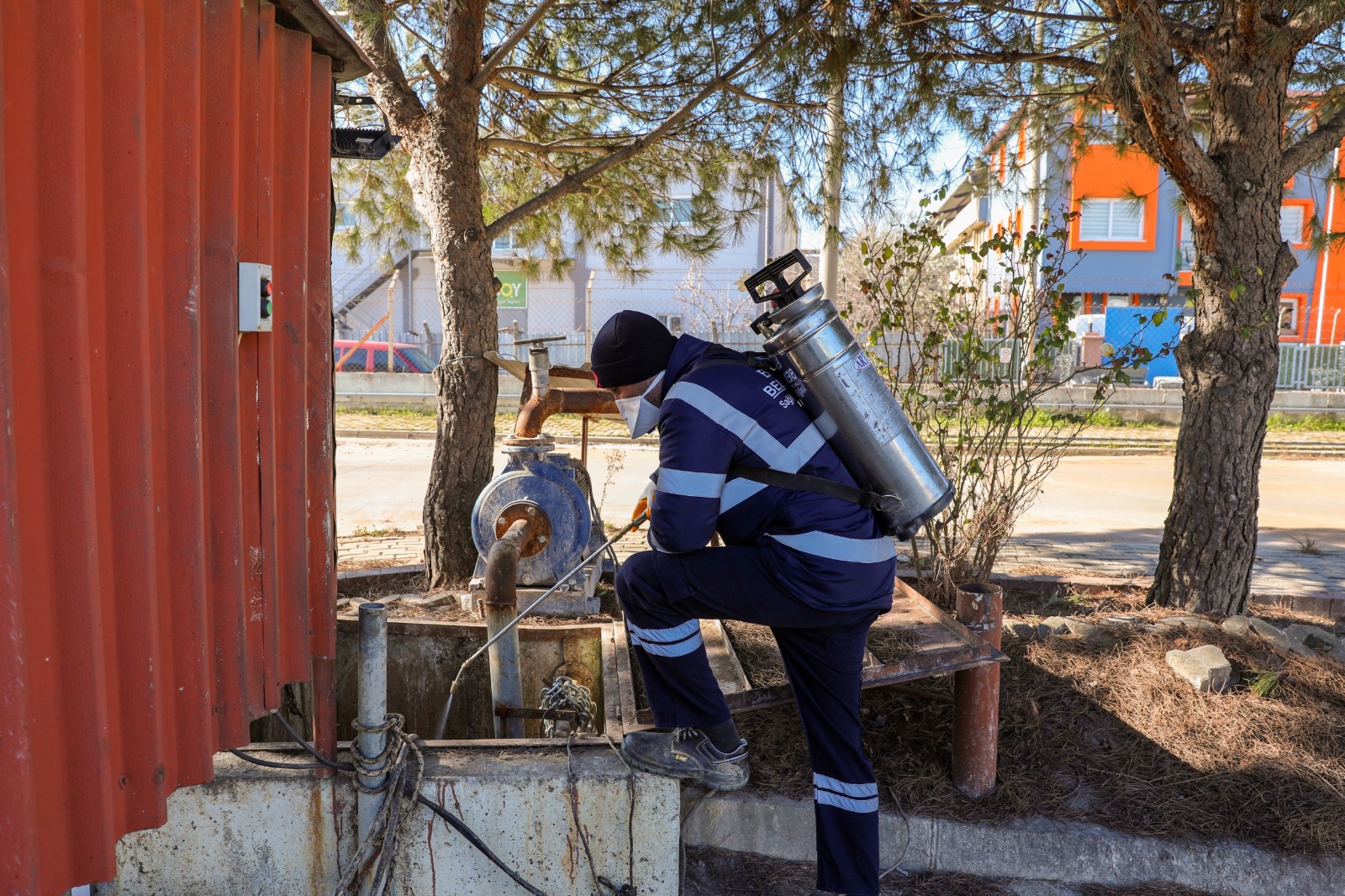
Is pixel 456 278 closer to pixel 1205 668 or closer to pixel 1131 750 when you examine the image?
pixel 1131 750

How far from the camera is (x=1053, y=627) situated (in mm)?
4789

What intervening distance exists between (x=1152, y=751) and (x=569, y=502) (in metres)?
2.90

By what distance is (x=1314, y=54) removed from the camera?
566cm

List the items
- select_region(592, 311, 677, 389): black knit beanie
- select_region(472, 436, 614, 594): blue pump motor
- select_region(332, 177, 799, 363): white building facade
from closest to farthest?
select_region(592, 311, 677, 389): black knit beanie, select_region(472, 436, 614, 594): blue pump motor, select_region(332, 177, 799, 363): white building facade

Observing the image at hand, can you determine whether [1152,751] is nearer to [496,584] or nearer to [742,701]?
[742,701]

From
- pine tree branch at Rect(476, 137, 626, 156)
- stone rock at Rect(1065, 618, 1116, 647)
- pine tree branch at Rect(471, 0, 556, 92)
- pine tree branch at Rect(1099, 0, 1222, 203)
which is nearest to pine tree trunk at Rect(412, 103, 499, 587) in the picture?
pine tree branch at Rect(471, 0, 556, 92)

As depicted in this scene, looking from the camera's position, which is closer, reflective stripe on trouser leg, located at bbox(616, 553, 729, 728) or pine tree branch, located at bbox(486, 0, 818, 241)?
reflective stripe on trouser leg, located at bbox(616, 553, 729, 728)

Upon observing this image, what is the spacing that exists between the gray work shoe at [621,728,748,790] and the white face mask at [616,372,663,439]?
38.9 inches

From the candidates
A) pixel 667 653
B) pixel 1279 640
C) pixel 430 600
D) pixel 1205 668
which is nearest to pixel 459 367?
pixel 430 600

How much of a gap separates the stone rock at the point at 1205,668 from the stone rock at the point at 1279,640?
0.37 meters

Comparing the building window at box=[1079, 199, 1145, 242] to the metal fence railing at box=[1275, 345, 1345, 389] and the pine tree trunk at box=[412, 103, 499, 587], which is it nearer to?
the metal fence railing at box=[1275, 345, 1345, 389]

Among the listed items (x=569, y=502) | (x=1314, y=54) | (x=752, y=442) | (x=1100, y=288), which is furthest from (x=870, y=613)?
(x=1100, y=288)

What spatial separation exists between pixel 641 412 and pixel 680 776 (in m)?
1.16

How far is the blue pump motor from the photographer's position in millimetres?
4965
